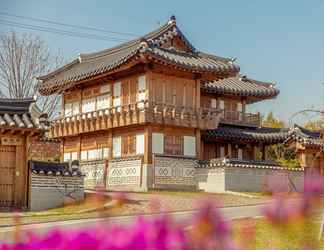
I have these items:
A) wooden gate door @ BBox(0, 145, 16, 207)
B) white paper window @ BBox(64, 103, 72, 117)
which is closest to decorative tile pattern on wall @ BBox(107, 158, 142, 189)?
white paper window @ BBox(64, 103, 72, 117)

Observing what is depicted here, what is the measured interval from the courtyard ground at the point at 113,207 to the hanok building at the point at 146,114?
4.56m

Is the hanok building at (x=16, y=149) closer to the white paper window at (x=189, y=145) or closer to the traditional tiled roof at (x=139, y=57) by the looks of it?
the traditional tiled roof at (x=139, y=57)

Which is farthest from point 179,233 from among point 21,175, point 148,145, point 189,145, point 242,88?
point 242,88

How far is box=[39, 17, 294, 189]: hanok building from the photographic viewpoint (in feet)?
81.2

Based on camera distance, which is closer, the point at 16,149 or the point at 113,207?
the point at 113,207

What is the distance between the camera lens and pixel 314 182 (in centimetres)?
108

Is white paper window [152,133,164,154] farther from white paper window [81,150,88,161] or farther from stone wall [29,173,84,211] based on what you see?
stone wall [29,173,84,211]

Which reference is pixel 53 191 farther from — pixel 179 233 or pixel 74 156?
pixel 179 233

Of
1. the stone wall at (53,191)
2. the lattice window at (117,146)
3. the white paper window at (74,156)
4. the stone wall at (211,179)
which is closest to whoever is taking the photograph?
the stone wall at (53,191)

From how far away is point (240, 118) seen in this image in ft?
106

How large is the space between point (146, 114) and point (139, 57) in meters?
2.25

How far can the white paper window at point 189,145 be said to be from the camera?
26.1m

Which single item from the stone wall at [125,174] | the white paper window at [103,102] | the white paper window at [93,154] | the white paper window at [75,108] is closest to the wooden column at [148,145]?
the stone wall at [125,174]

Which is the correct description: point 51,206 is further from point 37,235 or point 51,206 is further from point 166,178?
point 37,235
